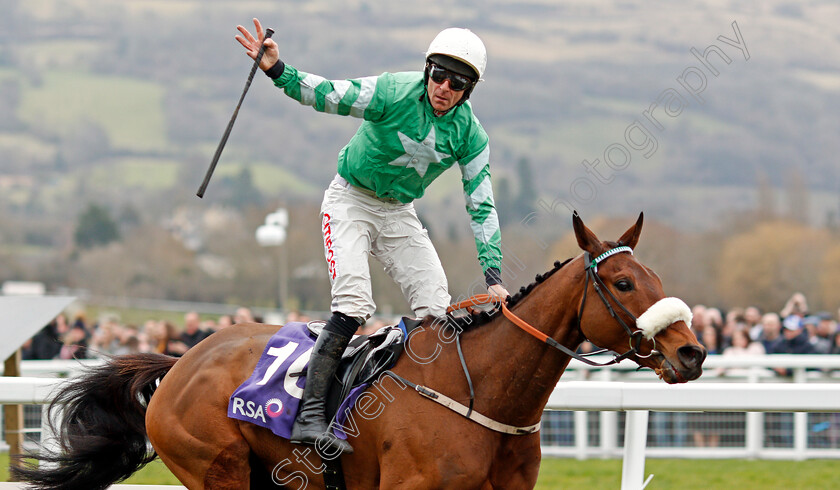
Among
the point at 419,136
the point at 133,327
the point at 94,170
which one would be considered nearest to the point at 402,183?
the point at 419,136

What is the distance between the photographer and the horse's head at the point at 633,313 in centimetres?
321

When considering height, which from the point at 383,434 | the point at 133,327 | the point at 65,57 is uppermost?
the point at 65,57

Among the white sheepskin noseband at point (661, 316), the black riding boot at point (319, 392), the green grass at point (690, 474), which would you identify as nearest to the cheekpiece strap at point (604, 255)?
the white sheepskin noseband at point (661, 316)

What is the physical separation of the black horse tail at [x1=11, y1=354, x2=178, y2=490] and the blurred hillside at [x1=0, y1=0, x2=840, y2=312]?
123 ft

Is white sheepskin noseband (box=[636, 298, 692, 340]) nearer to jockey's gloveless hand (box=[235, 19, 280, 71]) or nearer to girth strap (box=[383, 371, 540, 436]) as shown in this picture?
girth strap (box=[383, 371, 540, 436])

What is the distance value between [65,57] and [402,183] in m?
95.8

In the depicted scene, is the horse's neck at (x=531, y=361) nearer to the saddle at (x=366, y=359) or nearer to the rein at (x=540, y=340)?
the rein at (x=540, y=340)

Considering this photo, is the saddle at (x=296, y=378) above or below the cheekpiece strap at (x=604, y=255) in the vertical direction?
below

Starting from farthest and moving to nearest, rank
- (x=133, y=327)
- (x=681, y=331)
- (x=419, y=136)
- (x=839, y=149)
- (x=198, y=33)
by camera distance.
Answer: (x=198, y=33) → (x=839, y=149) → (x=133, y=327) → (x=419, y=136) → (x=681, y=331)

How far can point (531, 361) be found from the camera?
358 centimetres

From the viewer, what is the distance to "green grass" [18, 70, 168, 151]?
274 ft

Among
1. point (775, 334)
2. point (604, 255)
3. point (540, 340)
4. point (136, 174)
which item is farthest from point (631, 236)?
point (136, 174)

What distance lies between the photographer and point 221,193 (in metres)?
77.2

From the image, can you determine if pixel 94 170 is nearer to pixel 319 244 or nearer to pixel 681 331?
pixel 319 244
